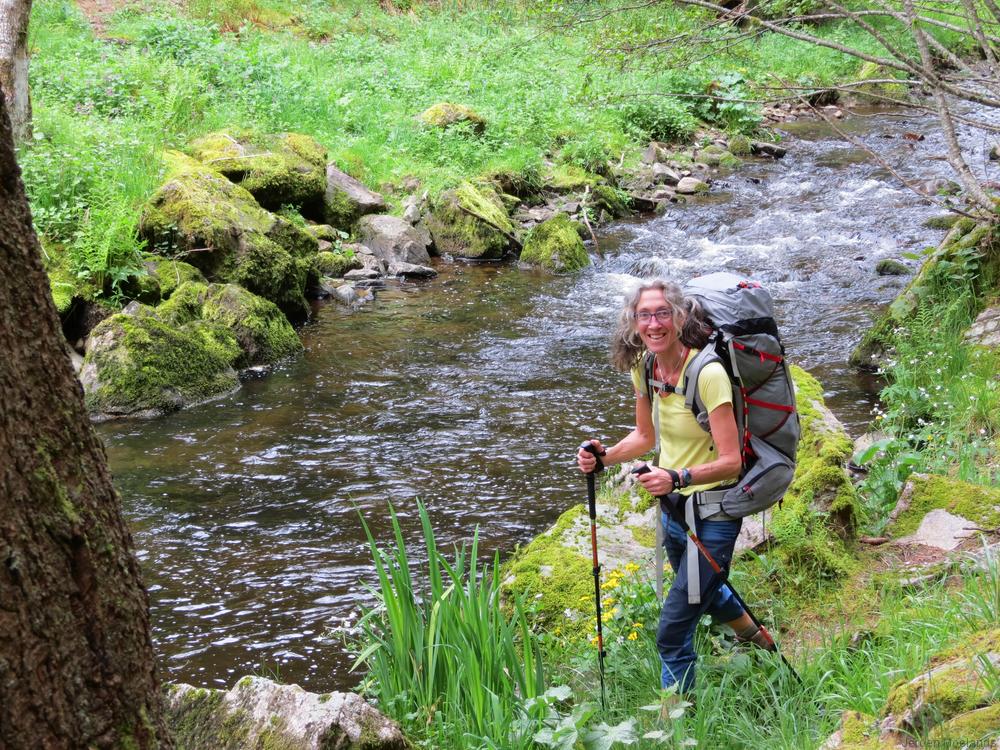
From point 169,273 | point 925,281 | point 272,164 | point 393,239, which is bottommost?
point 925,281

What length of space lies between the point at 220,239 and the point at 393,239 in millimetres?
3393

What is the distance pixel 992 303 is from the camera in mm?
7570

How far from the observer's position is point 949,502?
4844 mm

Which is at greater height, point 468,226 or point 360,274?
point 468,226

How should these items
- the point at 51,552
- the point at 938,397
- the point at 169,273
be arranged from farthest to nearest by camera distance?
1. the point at 169,273
2. the point at 938,397
3. the point at 51,552

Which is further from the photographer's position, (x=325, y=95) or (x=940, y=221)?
(x=325, y=95)

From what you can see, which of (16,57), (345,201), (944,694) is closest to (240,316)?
(16,57)

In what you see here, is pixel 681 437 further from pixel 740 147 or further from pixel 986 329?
pixel 740 147

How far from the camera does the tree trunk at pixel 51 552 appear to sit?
1.79m

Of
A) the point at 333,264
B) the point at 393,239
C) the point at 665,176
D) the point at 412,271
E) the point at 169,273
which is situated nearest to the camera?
the point at 169,273

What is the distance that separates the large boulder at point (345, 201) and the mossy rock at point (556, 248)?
96.5 inches

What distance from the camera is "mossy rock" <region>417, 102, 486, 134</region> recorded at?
16.6 metres

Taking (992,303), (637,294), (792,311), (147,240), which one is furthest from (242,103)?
(637,294)

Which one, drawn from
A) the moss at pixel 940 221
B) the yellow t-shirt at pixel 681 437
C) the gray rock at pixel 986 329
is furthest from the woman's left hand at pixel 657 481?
the moss at pixel 940 221
